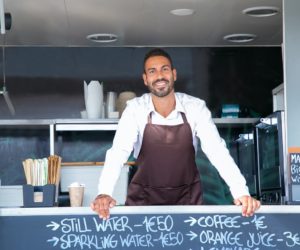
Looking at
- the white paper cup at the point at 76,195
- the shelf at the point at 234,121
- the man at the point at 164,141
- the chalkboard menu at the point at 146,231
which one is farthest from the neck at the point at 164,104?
the shelf at the point at 234,121

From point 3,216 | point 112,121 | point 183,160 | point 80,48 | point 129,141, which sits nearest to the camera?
point 3,216

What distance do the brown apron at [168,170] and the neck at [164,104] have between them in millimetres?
69

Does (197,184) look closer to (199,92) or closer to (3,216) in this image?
(3,216)

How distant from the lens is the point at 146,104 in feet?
11.9

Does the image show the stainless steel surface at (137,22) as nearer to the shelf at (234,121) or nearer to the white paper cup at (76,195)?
the shelf at (234,121)

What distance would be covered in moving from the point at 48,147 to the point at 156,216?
3232 mm

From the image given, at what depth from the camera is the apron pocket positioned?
12.3 feet

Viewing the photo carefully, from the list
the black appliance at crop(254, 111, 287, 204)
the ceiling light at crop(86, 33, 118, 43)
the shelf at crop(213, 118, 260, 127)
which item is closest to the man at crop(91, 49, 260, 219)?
the black appliance at crop(254, 111, 287, 204)

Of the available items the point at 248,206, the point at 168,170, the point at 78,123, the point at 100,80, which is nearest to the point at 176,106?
the point at 168,170

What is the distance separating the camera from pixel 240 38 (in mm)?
6273

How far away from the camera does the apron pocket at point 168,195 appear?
3.75 metres

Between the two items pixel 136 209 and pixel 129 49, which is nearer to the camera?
pixel 136 209

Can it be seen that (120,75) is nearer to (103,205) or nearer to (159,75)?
(159,75)

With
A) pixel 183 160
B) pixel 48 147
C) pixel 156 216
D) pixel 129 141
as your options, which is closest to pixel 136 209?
pixel 156 216
